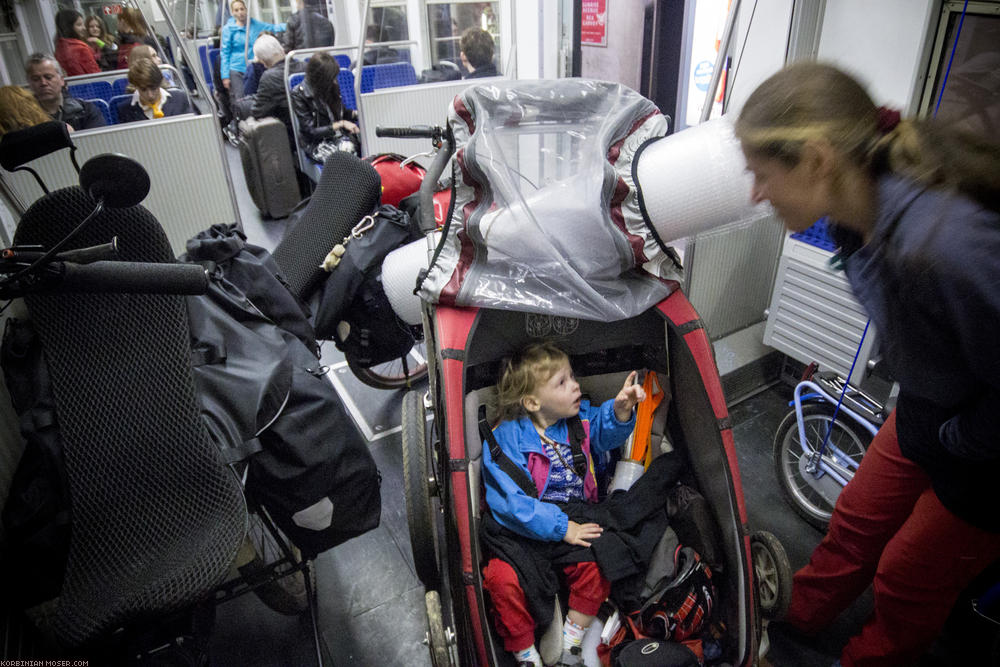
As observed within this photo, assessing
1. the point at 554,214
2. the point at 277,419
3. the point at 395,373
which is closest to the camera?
the point at 277,419

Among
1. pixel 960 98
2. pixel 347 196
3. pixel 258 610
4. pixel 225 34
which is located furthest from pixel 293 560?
pixel 225 34

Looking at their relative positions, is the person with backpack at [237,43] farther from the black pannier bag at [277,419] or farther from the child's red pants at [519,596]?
the child's red pants at [519,596]

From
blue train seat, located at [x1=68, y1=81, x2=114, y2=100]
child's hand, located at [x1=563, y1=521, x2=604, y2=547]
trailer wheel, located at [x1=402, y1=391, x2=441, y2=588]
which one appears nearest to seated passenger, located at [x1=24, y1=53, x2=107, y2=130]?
blue train seat, located at [x1=68, y1=81, x2=114, y2=100]

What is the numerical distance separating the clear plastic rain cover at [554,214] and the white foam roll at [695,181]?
0.15 ft

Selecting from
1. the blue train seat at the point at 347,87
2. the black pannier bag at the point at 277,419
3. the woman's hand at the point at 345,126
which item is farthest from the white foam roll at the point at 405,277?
the blue train seat at the point at 347,87

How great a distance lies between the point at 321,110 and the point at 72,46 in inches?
101

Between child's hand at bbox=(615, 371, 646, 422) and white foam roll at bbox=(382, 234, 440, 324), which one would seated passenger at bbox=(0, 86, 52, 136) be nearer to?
white foam roll at bbox=(382, 234, 440, 324)

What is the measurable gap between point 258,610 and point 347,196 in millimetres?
1542

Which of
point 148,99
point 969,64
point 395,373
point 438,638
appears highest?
point 969,64

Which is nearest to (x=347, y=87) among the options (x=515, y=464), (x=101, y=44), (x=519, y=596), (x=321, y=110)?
(x=321, y=110)

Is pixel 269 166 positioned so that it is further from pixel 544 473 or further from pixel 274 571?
pixel 544 473

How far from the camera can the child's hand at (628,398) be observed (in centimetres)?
168

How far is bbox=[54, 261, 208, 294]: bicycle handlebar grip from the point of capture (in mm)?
874

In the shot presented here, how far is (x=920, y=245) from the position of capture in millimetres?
871
